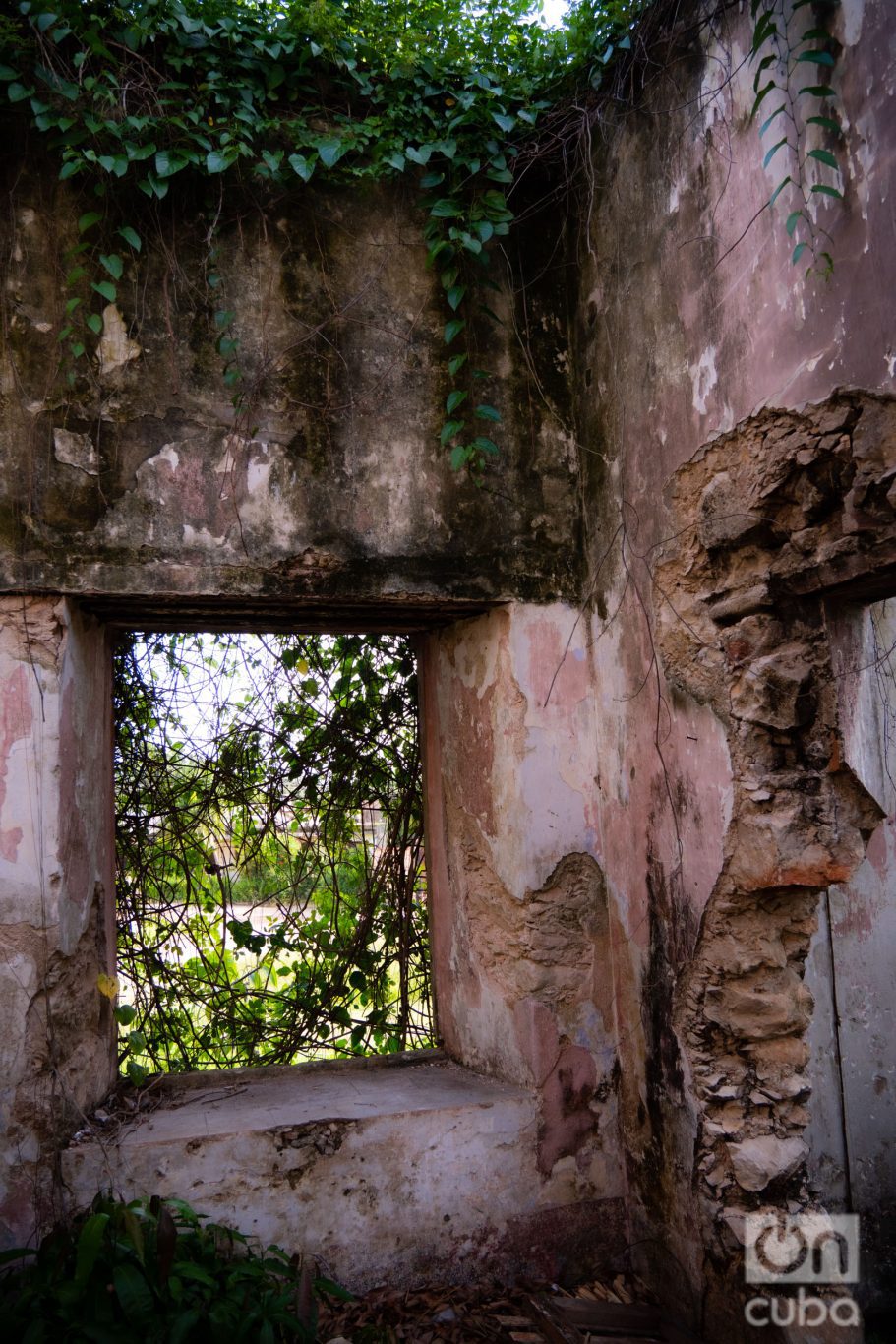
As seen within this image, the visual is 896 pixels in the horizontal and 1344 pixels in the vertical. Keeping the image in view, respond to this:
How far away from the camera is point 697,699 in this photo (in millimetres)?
2611

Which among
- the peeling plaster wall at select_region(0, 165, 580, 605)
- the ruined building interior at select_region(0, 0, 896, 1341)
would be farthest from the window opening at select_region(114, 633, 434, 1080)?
the peeling plaster wall at select_region(0, 165, 580, 605)

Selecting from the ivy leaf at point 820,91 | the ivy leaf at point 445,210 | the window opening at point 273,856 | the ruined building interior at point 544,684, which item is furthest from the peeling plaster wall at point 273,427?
the ivy leaf at point 820,91

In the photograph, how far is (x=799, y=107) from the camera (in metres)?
2.15

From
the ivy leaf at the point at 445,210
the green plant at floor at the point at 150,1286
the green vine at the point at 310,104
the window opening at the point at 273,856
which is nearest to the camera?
the green plant at floor at the point at 150,1286

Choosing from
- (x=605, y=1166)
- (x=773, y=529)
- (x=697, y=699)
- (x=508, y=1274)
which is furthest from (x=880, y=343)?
(x=508, y=1274)

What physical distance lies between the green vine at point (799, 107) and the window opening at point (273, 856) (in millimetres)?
2166

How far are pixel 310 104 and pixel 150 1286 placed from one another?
339 cm

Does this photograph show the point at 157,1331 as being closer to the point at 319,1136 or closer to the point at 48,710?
the point at 319,1136

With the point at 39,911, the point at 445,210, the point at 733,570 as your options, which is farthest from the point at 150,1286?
the point at 445,210

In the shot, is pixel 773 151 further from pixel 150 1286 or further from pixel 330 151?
pixel 150 1286

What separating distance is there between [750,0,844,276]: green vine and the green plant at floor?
279 cm

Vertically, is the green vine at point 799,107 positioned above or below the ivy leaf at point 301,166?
below

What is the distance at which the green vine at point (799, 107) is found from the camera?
203 centimetres

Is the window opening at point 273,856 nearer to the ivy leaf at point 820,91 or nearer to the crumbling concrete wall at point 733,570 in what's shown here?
the crumbling concrete wall at point 733,570
